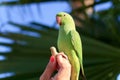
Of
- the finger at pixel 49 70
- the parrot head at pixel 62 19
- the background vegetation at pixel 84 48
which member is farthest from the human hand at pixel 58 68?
the background vegetation at pixel 84 48

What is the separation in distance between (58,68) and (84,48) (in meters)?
1.08

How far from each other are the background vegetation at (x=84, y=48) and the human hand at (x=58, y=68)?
0.86 m

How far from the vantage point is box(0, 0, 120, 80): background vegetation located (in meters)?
Result: 2.04

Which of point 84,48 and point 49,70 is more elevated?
point 49,70

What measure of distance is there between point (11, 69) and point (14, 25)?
428 mm

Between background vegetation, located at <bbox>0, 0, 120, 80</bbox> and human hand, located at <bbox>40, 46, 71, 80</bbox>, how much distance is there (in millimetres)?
862

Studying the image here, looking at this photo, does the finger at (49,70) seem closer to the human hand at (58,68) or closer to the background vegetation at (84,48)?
the human hand at (58,68)

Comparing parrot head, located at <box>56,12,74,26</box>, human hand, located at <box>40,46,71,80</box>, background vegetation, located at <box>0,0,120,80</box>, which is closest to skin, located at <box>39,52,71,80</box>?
human hand, located at <box>40,46,71,80</box>

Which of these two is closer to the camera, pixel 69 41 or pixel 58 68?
pixel 58 68

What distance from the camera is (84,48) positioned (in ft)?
7.22

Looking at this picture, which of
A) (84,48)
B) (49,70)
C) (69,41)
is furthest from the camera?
(84,48)

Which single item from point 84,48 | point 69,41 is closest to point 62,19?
point 69,41

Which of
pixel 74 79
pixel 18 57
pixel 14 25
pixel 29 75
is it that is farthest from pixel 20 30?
pixel 74 79

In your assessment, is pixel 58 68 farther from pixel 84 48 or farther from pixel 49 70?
pixel 84 48
